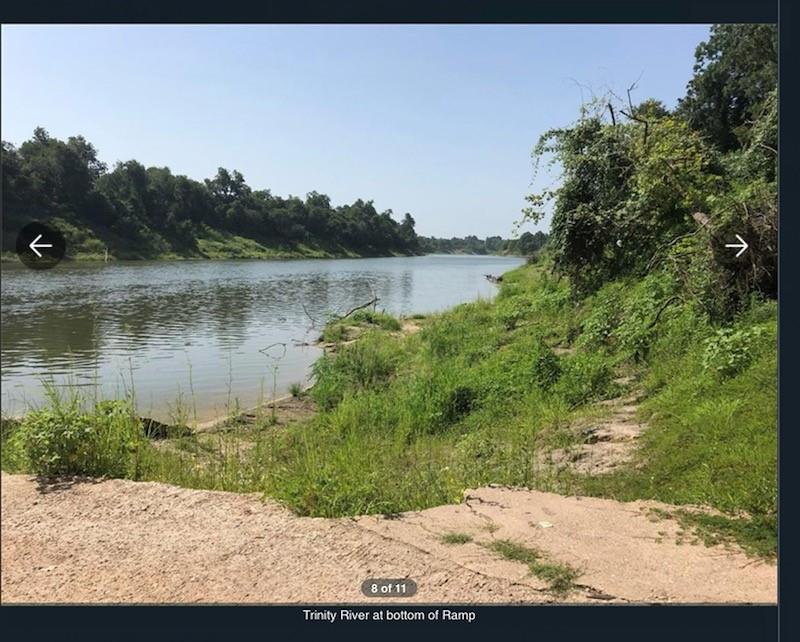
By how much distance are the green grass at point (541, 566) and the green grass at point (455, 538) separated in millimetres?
126

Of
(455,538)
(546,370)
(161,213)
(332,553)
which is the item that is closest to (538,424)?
(546,370)

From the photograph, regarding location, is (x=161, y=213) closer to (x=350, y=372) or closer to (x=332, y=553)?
(x=350, y=372)

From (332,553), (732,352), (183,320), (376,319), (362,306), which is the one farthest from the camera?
(362,306)

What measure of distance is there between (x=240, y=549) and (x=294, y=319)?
14169mm

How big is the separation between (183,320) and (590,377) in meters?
10.8

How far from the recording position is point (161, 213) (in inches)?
438

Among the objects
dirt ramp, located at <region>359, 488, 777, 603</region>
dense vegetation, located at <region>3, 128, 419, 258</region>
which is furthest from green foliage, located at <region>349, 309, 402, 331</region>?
dirt ramp, located at <region>359, 488, 777, 603</region>

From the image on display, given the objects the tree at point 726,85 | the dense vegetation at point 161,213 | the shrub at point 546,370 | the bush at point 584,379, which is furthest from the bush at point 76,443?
the tree at point 726,85

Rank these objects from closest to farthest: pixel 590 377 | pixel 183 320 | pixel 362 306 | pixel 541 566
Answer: pixel 541 566 → pixel 590 377 → pixel 183 320 → pixel 362 306

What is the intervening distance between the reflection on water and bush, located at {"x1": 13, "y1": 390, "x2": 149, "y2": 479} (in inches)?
21.3

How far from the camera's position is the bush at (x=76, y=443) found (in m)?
4.09

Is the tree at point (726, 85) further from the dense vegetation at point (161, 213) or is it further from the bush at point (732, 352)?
the bush at point (732, 352)

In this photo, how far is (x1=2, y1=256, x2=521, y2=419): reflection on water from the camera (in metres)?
6.18
